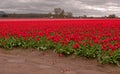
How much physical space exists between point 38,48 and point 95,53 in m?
2.09

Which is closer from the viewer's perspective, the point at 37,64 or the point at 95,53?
the point at 37,64

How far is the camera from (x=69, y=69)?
21.4 ft

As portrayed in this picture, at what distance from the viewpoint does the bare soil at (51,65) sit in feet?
20.7

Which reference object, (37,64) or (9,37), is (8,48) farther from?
(37,64)

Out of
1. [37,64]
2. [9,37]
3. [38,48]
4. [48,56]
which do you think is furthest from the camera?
[9,37]

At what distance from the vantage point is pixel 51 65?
273 inches

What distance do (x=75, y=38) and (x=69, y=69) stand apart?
284 cm

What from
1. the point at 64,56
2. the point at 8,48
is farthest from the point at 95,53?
the point at 8,48

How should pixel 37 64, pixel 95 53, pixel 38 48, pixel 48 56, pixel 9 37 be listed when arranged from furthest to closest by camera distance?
pixel 9 37, pixel 38 48, pixel 48 56, pixel 95 53, pixel 37 64

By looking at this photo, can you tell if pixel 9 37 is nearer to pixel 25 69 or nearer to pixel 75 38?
pixel 75 38

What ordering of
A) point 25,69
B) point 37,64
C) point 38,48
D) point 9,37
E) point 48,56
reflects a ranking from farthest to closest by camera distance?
point 9,37, point 38,48, point 48,56, point 37,64, point 25,69

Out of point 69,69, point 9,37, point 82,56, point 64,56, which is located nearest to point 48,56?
point 64,56

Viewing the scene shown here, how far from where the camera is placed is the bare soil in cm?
630

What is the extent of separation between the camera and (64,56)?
7.96 metres
